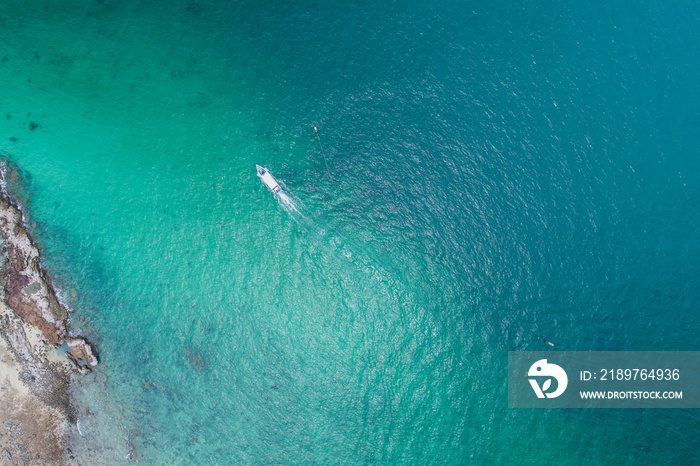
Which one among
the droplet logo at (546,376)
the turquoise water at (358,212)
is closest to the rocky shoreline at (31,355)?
the turquoise water at (358,212)

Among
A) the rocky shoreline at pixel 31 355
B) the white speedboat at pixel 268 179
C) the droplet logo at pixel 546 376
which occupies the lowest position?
the rocky shoreline at pixel 31 355

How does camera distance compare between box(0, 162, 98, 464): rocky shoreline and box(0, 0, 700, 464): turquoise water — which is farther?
box(0, 0, 700, 464): turquoise water

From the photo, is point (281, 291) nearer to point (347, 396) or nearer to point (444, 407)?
point (347, 396)

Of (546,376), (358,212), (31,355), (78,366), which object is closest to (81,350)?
(78,366)

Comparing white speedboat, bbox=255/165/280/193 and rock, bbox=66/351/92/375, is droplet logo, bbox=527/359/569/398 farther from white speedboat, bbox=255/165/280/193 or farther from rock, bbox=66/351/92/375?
rock, bbox=66/351/92/375

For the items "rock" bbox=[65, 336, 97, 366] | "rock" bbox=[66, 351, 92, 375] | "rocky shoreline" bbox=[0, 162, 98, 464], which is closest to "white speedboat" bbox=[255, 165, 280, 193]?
"rocky shoreline" bbox=[0, 162, 98, 464]

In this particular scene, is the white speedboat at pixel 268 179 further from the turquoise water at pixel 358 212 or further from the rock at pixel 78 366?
the rock at pixel 78 366
